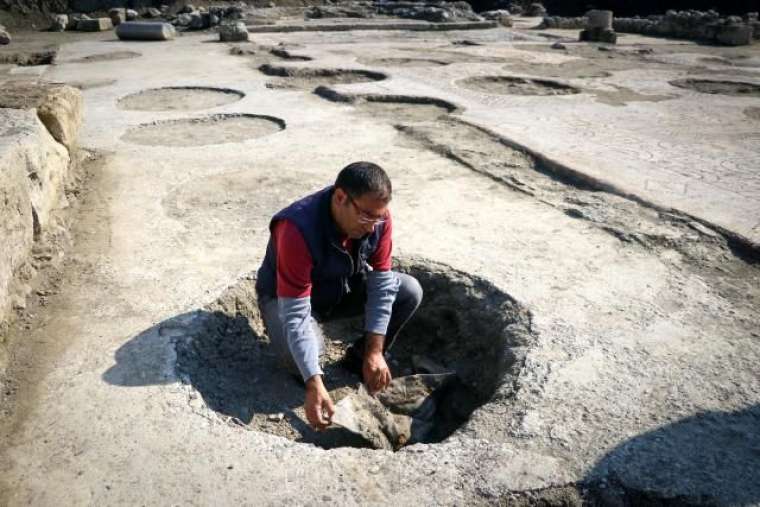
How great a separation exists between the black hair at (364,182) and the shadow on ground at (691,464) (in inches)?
48.0

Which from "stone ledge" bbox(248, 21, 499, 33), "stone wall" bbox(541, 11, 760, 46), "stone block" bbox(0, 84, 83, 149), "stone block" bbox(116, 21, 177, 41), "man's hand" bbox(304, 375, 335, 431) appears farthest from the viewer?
"stone ledge" bbox(248, 21, 499, 33)

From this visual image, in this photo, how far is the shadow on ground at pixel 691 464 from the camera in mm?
Result: 1987

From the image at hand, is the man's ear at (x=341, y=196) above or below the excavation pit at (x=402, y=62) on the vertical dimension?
above

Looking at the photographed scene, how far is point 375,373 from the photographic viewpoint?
2.57 meters

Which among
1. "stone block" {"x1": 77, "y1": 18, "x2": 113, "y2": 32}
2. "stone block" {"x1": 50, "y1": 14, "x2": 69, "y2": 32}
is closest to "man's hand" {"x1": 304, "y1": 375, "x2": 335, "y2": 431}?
"stone block" {"x1": 77, "y1": 18, "x2": 113, "y2": 32}

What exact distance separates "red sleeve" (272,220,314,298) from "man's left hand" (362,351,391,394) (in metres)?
0.42

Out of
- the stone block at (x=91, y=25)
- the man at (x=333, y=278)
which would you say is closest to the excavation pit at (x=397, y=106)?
the man at (x=333, y=278)

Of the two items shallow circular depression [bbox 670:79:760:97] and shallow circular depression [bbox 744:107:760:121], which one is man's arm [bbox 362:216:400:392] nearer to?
shallow circular depression [bbox 744:107:760:121]

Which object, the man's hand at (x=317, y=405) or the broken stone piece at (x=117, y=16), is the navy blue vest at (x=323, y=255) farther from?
the broken stone piece at (x=117, y=16)

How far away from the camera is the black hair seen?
2277 mm

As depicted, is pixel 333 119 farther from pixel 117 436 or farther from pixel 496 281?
pixel 117 436

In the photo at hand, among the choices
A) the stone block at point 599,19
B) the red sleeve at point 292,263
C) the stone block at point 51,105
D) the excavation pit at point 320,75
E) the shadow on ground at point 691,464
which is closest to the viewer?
the shadow on ground at point 691,464

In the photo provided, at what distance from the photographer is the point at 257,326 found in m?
3.15

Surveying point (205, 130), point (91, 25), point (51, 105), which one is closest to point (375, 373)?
point (51, 105)
